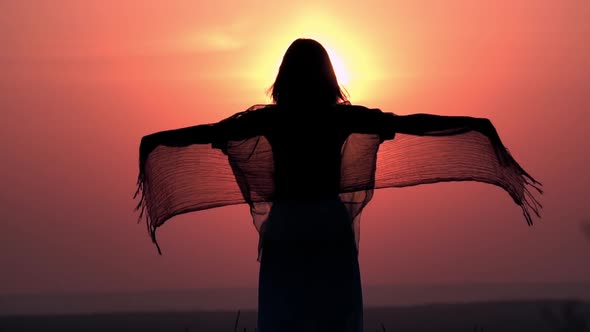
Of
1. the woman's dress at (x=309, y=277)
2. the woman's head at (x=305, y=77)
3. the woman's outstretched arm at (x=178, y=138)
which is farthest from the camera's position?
the woman's outstretched arm at (x=178, y=138)

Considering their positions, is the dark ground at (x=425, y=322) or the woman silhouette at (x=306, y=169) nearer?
the woman silhouette at (x=306, y=169)

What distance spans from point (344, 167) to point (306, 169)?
22 cm

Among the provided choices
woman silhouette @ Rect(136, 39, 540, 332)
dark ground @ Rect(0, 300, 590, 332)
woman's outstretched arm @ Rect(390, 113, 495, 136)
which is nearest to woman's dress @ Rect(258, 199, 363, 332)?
woman silhouette @ Rect(136, 39, 540, 332)

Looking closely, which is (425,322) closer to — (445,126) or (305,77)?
(445,126)

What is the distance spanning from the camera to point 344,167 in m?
5.99

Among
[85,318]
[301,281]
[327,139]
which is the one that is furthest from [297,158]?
[85,318]

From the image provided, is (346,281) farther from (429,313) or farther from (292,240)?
(429,313)

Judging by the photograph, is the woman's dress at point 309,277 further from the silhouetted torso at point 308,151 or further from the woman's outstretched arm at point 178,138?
the woman's outstretched arm at point 178,138

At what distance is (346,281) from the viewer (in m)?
5.96

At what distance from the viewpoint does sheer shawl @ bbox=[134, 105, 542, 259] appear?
6055 mm

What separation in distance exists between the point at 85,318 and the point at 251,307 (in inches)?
345

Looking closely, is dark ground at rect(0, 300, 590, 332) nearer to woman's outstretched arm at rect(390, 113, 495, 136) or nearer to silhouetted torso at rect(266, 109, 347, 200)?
woman's outstretched arm at rect(390, 113, 495, 136)

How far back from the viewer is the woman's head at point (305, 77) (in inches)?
230

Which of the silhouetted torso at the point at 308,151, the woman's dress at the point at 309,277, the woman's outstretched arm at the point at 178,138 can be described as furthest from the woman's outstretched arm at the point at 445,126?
the woman's outstretched arm at the point at 178,138
